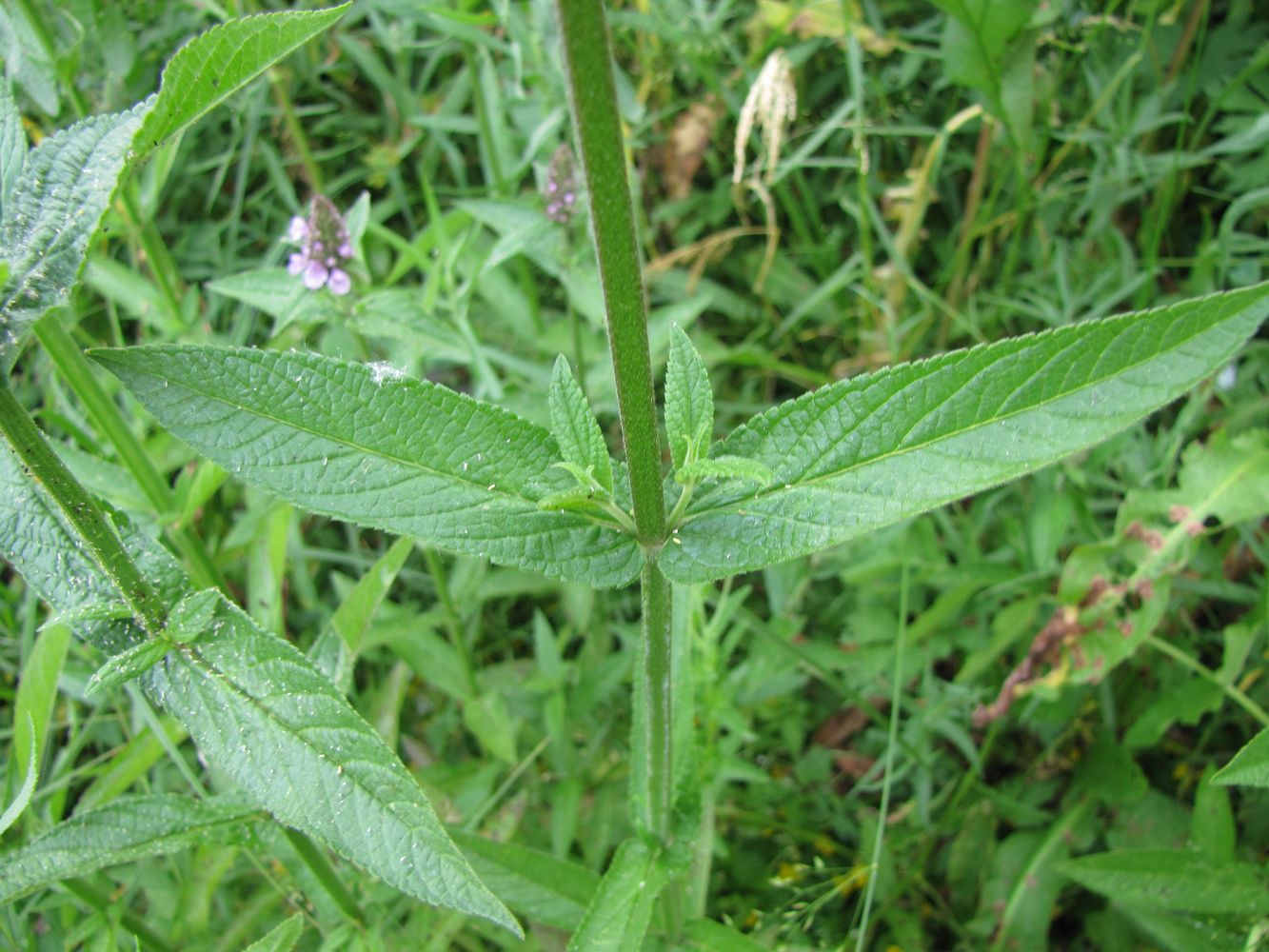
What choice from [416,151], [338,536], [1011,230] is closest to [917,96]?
[1011,230]

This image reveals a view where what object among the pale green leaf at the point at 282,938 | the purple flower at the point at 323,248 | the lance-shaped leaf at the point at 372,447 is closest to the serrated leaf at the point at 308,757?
the lance-shaped leaf at the point at 372,447

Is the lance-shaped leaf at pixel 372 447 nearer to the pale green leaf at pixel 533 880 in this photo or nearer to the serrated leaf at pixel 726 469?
the serrated leaf at pixel 726 469

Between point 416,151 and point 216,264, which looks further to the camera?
point 416,151

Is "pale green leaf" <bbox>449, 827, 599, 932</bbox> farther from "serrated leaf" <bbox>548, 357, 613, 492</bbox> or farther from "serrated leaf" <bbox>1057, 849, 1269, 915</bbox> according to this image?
"serrated leaf" <bbox>1057, 849, 1269, 915</bbox>

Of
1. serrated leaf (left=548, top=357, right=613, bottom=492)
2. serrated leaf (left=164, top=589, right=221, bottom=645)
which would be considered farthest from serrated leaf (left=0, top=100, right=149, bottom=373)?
serrated leaf (left=548, top=357, right=613, bottom=492)

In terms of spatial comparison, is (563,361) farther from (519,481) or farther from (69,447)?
(69,447)

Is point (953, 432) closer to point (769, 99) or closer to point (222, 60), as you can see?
point (222, 60)
